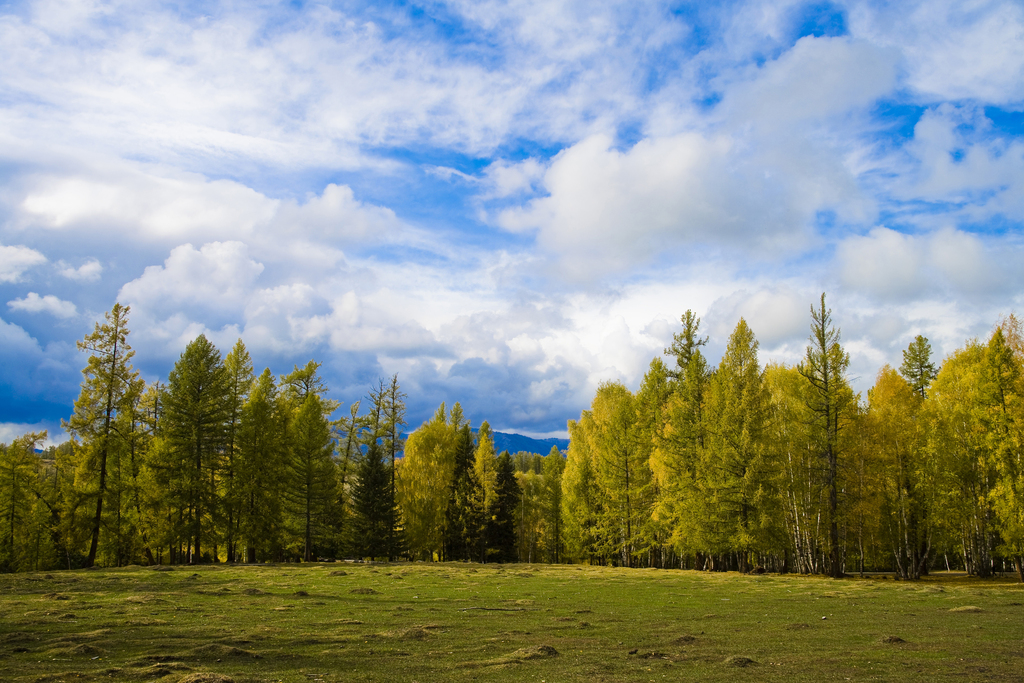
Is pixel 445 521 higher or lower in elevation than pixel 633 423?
lower

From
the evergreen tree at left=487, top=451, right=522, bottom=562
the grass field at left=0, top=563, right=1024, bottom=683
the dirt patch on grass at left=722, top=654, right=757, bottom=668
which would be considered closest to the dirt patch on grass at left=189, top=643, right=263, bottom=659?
the grass field at left=0, top=563, right=1024, bottom=683

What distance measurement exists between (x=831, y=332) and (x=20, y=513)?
58.7m

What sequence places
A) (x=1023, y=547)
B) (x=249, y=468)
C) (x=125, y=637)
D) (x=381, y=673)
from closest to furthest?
(x=381, y=673)
(x=125, y=637)
(x=1023, y=547)
(x=249, y=468)

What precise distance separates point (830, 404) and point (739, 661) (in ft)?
102

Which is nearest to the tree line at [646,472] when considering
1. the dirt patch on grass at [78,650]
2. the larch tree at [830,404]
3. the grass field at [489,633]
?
the larch tree at [830,404]

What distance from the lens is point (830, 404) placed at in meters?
37.5

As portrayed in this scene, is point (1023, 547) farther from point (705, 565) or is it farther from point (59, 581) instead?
point (59, 581)

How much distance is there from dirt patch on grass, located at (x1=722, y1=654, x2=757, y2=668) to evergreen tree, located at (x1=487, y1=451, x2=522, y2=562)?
50.7 m

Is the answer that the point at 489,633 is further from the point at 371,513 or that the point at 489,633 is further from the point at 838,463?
the point at 371,513

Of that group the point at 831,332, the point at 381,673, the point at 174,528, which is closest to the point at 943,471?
the point at 831,332

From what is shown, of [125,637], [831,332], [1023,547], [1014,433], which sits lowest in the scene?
[1023,547]

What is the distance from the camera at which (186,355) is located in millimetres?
44750

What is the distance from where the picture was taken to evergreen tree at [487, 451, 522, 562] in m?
62.3

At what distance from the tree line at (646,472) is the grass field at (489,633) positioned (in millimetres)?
12815
